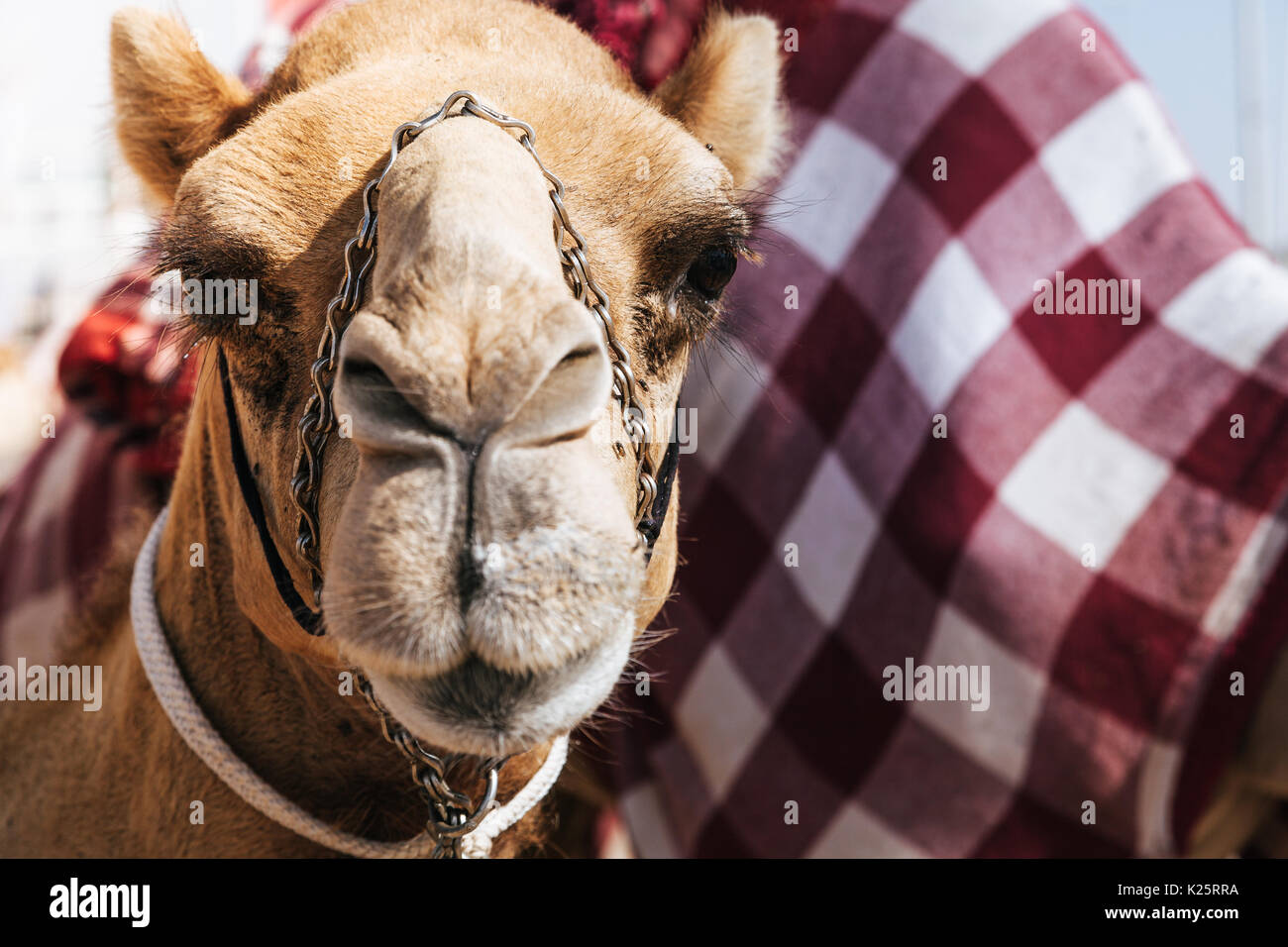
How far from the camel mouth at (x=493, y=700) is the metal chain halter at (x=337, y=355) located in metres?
0.21

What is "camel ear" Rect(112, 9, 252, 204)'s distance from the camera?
1.75m

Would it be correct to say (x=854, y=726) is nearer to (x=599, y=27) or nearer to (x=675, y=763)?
(x=675, y=763)

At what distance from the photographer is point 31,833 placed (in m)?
1.84

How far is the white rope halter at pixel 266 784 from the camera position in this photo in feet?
5.27

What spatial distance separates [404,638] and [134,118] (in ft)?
4.05

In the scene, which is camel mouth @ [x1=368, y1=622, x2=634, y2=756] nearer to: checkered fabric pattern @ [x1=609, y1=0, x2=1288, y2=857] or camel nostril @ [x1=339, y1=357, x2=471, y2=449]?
camel nostril @ [x1=339, y1=357, x2=471, y2=449]

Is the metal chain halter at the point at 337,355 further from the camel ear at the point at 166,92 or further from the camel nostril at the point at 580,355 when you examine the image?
the camel ear at the point at 166,92

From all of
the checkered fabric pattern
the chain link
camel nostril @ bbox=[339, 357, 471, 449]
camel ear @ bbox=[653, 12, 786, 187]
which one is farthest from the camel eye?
the checkered fabric pattern

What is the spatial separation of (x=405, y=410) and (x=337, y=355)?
21 centimetres

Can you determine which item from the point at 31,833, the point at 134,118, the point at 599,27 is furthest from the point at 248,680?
the point at 599,27

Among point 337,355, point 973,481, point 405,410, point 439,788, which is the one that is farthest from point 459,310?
point 973,481

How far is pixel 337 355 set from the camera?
1.25 m

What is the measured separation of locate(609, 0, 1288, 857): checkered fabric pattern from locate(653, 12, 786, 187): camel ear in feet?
2.36

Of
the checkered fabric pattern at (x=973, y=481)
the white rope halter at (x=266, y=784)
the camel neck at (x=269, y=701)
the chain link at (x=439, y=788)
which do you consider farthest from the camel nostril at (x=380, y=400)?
the checkered fabric pattern at (x=973, y=481)
